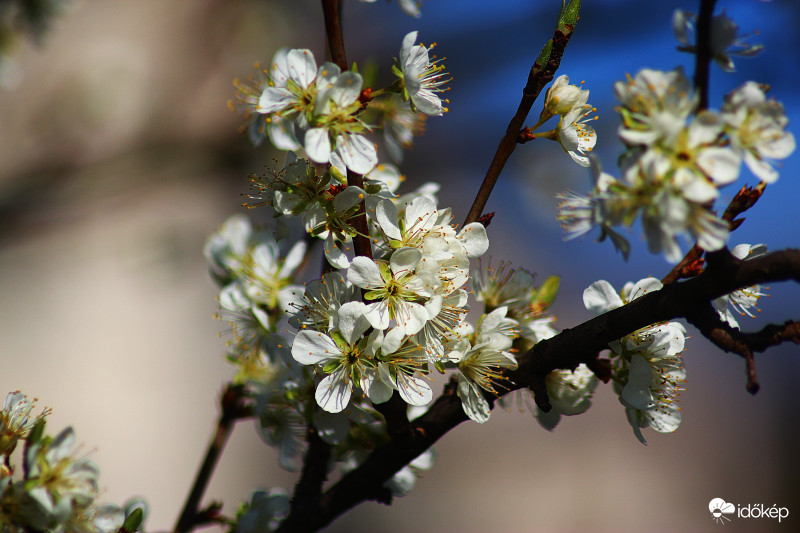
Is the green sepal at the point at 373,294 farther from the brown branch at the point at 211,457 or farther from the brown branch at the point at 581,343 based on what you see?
the brown branch at the point at 211,457

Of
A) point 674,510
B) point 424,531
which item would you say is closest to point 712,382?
point 674,510

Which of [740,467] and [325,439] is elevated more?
[740,467]

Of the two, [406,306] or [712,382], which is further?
[712,382]

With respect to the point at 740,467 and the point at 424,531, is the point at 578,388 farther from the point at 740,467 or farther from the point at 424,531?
the point at 740,467

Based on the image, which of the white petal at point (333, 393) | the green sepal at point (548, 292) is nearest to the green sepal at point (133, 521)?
the white petal at point (333, 393)

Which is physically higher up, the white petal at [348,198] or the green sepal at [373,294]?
the white petal at [348,198]

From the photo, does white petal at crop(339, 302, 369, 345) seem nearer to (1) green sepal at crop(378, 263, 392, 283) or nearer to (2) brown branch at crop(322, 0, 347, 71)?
(1) green sepal at crop(378, 263, 392, 283)
